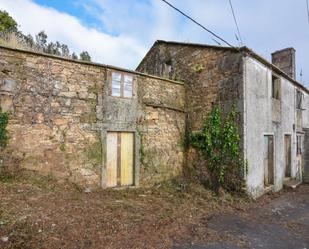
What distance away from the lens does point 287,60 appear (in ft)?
44.4

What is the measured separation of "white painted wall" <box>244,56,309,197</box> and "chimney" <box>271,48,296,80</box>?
9.19ft

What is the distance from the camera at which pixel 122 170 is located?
26.8 feet

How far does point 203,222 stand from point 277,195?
15.1ft

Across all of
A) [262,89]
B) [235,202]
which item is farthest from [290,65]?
[235,202]

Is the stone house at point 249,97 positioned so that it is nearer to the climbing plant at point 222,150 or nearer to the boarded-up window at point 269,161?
the boarded-up window at point 269,161

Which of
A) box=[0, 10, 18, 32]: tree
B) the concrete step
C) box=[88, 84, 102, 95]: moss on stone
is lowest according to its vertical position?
the concrete step

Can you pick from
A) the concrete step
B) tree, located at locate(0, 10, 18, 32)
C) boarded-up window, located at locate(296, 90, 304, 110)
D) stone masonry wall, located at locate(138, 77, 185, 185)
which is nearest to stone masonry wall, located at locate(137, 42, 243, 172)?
stone masonry wall, located at locate(138, 77, 185, 185)

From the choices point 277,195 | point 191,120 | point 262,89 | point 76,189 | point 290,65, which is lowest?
point 277,195

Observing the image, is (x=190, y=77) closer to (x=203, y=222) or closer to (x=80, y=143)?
(x=80, y=143)

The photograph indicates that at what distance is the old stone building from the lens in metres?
6.55

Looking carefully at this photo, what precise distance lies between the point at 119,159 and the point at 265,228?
14.3 feet

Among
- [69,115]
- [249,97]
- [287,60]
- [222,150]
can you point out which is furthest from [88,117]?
[287,60]

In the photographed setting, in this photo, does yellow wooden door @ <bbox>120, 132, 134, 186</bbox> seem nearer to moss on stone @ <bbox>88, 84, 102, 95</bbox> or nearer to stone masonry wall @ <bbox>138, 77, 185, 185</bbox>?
stone masonry wall @ <bbox>138, 77, 185, 185</bbox>

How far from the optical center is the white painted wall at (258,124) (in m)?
8.44
